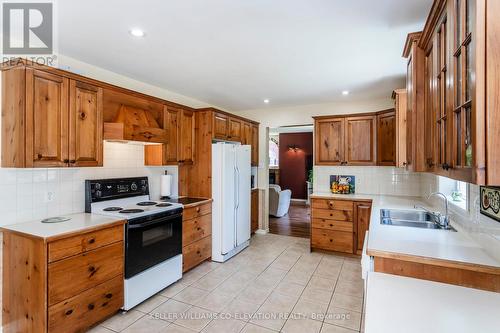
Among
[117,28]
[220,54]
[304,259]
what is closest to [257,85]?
[220,54]

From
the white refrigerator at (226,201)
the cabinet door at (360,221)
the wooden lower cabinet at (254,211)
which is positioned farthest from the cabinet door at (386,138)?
the wooden lower cabinet at (254,211)

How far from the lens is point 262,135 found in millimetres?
5359

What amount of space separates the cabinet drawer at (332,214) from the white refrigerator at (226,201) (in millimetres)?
1190

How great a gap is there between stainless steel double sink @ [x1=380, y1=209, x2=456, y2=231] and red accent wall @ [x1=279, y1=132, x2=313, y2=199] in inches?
246

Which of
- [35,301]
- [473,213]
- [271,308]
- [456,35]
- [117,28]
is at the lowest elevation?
[271,308]

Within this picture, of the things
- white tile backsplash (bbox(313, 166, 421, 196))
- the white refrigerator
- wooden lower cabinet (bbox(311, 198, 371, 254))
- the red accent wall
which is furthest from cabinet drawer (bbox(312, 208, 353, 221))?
the red accent wall

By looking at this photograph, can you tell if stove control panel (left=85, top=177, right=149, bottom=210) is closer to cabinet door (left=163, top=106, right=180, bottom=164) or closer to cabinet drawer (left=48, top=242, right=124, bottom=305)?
cabinet door (left=163, top=106, right=180, bottom=164)

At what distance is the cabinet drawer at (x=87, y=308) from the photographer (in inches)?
78.9

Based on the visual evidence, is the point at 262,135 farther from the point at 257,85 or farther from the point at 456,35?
the point at 456,35

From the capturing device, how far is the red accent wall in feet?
30.2

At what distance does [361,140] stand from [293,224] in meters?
2.62

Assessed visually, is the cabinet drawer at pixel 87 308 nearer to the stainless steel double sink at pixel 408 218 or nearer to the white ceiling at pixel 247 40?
the white ceiling at pixel 247 40

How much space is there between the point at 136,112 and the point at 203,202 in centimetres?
145

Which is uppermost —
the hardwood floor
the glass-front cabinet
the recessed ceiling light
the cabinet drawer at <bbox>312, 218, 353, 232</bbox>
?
the recessed ceiling light
